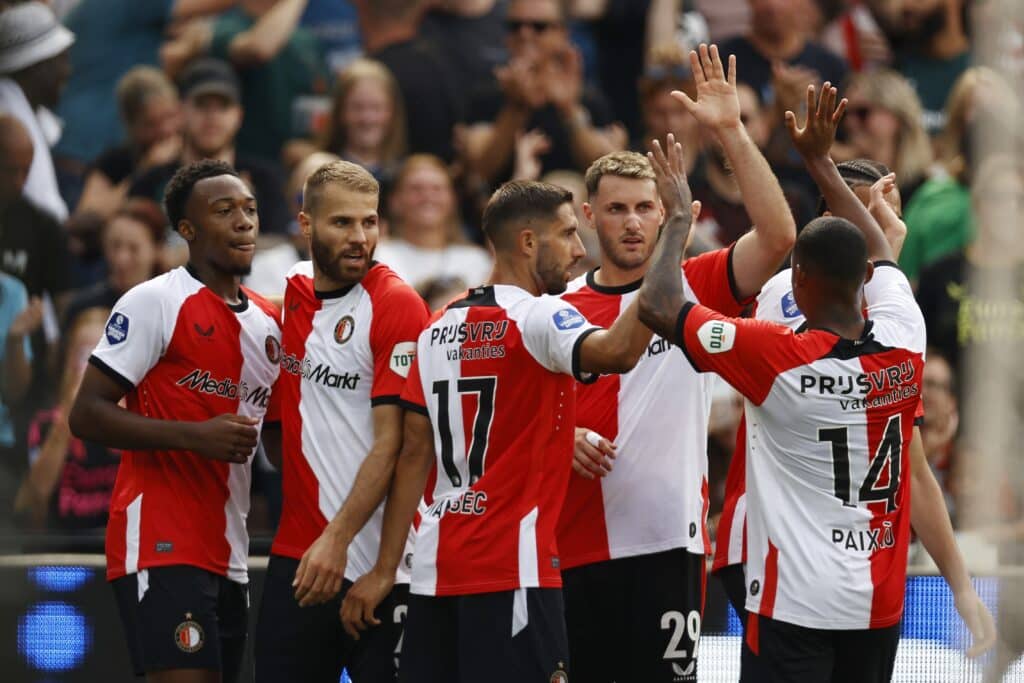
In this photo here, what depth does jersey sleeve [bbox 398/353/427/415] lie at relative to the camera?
6.09 m

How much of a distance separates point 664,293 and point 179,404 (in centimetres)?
217

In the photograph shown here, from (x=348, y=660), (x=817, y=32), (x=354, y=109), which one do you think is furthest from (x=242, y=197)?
(x=817, y=32)

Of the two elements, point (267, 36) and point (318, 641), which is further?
point (267, 36)

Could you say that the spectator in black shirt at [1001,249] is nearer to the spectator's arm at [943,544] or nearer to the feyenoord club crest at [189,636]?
the spectator's arm at [943,544]

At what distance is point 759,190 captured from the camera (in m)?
5.86

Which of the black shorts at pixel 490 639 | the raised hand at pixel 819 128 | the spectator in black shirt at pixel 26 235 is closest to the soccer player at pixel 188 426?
the black shorts at pixel 490 639

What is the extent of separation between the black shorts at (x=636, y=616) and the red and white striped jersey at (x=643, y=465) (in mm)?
68

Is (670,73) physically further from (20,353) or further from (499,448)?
(499,448)

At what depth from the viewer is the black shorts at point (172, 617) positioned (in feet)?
20.5

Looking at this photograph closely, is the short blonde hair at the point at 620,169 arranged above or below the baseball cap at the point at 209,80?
below

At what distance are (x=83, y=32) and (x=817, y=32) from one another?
17.1ft

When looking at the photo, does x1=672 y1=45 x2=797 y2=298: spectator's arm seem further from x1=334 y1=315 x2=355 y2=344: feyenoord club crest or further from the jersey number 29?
x1=334 y1=315 x2=355 y2=344: feyenoord club crest

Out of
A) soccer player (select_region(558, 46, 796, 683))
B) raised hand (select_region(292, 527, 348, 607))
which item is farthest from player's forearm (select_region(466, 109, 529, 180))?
raised hand (select_region(292, 527, 348, 607))

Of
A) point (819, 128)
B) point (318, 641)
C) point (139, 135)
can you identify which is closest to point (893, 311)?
point (819, 128)
